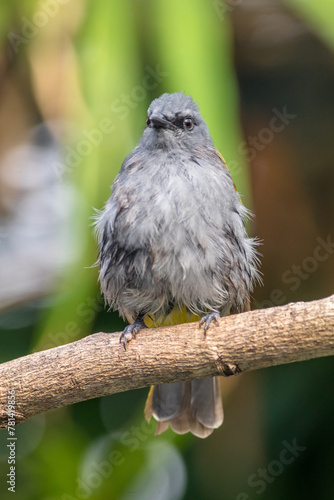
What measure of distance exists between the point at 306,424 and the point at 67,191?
2.26 m

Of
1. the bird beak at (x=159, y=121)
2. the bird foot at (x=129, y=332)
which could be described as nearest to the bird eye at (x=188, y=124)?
the bird beak at (x=159, y=121)

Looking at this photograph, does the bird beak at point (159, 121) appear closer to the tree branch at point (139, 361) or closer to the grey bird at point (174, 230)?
the grey bird at point (174, 230)

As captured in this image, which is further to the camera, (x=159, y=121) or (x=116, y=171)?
(x=116, y=171)

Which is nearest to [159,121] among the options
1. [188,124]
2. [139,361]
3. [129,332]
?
[188,124]

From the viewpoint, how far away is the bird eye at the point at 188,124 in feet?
10.9

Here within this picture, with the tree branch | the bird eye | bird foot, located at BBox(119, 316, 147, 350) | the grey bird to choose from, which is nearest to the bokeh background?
the bird eye

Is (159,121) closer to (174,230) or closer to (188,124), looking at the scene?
(188,124)

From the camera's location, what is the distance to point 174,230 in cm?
299

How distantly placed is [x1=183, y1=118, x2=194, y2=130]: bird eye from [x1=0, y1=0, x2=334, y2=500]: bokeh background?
9cm

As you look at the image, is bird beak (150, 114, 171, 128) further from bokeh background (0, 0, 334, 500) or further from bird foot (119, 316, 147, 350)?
bird foot (119, 316, 147, 350)

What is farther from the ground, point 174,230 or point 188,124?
point 188,124

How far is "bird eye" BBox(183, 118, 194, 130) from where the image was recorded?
3.31 metres

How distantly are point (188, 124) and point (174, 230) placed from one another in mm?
680

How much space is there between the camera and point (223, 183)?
10.5ft
